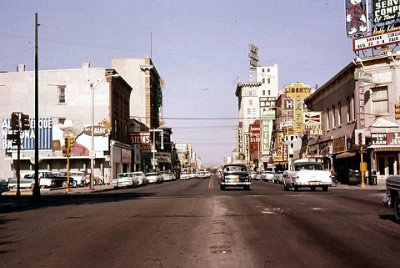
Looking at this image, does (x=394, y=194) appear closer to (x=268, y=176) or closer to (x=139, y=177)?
(x=139, y=177)

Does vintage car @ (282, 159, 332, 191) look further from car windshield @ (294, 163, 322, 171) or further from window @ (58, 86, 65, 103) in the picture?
window @ (58, 86, 65, 103)

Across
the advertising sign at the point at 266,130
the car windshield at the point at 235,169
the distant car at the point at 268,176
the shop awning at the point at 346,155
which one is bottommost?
the distant car at the point at 268,176

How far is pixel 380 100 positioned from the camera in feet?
146

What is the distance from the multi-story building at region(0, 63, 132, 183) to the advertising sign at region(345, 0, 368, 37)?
1171 inches

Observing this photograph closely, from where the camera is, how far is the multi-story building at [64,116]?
6469 cm

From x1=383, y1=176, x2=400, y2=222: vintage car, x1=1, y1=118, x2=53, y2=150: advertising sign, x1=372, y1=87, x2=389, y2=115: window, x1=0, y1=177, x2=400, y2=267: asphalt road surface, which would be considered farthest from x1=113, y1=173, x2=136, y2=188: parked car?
x1=383, y1=176, x2=400, y2=222: vintage car

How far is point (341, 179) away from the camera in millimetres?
54250

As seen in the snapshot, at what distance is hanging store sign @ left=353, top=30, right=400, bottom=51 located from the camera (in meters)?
44.1

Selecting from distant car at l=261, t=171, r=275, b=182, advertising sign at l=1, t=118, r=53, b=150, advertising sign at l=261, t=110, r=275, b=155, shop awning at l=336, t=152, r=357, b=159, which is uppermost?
advertising sign at l=261, t=110, r=275, b=155

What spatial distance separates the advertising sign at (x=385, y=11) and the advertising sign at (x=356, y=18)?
38.6 inches

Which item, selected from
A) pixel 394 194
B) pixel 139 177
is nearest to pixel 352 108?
pixel 139 177

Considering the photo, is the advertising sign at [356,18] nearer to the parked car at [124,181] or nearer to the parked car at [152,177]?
the parked car at [124,181]

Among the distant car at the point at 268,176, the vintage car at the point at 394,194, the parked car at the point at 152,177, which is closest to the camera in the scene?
the vintage car at the point at 394,194

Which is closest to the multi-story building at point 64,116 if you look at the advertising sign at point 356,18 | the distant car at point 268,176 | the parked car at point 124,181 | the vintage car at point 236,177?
the parked car at point 124,181
